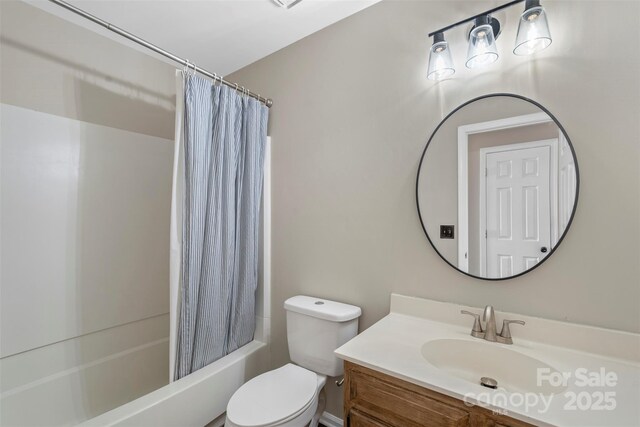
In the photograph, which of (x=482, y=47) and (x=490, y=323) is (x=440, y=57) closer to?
(x=482, y=47)

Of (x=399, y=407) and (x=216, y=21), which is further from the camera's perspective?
(x=216, y=21)

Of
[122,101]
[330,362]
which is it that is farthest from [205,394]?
[122,101]

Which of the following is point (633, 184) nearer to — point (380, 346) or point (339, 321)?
point (380, 346)

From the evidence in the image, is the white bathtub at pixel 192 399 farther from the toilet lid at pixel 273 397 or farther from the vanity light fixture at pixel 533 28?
the vanity light fixture at pixel 533 28

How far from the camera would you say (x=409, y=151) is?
1404mm

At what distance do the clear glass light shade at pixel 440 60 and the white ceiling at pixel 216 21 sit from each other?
55 centimetres

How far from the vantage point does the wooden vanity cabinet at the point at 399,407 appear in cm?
80

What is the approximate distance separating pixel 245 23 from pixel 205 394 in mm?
2148

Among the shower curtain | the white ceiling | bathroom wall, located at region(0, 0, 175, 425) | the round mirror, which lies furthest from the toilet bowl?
the white ceiling

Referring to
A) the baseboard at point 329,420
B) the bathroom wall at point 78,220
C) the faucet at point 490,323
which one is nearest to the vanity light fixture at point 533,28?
the faucet at point 490,323

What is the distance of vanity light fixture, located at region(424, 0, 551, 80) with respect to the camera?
104 centimetres

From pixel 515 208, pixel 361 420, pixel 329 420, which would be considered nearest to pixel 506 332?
pixel 515 208

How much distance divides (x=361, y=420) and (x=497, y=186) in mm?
1084

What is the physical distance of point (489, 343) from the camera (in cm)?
109
